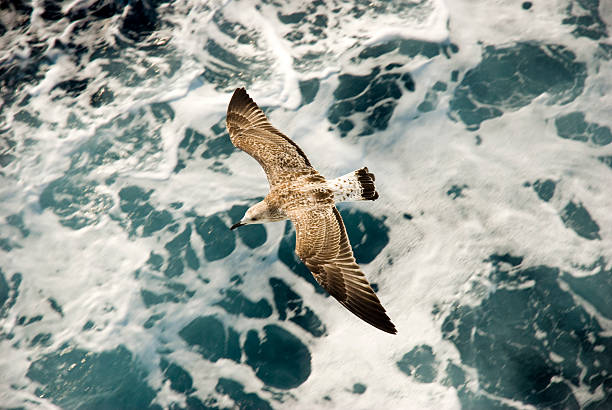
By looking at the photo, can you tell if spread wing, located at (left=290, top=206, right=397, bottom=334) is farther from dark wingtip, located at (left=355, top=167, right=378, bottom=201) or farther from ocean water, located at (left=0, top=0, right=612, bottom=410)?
ocean water, located at (left=0, top=0, right=612, bottom=410)

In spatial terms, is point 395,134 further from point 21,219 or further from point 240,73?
point 21,219

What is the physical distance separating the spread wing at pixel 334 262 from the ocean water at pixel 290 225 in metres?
3.66

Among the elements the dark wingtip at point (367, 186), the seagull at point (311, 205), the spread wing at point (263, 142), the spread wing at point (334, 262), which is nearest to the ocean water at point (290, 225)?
the spread wing at point (263, 142)

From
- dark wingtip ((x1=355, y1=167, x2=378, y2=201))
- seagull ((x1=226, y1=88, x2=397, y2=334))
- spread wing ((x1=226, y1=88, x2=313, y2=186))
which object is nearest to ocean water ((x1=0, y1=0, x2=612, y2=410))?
spread wing ((x1=226, y1=88, x2=313, y2=186))

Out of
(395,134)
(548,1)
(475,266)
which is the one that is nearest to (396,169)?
(395,134)

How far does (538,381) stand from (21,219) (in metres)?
15.0

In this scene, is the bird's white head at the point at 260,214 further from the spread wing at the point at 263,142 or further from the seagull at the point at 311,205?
the spread wing at the point at 263,142

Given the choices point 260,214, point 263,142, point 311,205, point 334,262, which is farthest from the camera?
point 263,142

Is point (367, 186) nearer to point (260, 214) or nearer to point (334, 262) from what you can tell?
point (334, 262)

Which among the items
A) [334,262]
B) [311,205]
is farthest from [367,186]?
[334,262]

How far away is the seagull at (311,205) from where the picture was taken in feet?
28.3

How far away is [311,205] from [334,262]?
146cm

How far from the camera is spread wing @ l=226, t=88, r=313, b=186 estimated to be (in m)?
10.6

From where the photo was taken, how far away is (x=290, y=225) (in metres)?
13.7
